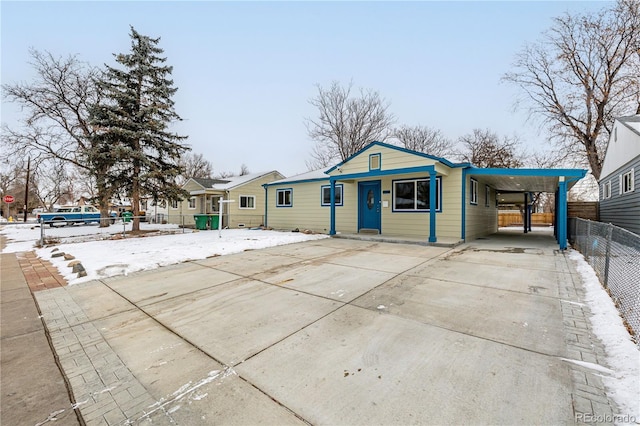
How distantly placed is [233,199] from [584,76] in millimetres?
24495

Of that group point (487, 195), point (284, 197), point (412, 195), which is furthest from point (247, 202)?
point (487, 195)

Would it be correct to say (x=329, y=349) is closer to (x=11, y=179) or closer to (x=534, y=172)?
(x=534, y=172)

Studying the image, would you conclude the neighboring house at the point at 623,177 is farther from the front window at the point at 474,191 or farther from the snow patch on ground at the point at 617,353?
the snow patch on ground at the point at 617,353

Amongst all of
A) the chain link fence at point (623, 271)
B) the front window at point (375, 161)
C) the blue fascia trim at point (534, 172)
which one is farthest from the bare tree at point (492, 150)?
the chain link fence at point (623, 271)

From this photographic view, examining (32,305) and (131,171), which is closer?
(32,305)

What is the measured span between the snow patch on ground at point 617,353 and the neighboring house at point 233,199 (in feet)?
58.8

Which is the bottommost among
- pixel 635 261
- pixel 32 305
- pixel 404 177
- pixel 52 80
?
pixel 32 305

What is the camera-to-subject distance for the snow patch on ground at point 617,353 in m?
1.75

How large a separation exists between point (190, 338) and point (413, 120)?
99.8ft

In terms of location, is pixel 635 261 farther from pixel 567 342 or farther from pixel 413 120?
pixel 413 120

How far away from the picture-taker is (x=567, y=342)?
8.36ft

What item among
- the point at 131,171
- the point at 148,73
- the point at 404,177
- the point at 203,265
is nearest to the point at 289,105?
the point at 148,73

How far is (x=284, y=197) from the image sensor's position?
14992 millimetres

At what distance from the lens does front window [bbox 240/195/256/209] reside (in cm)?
1978
